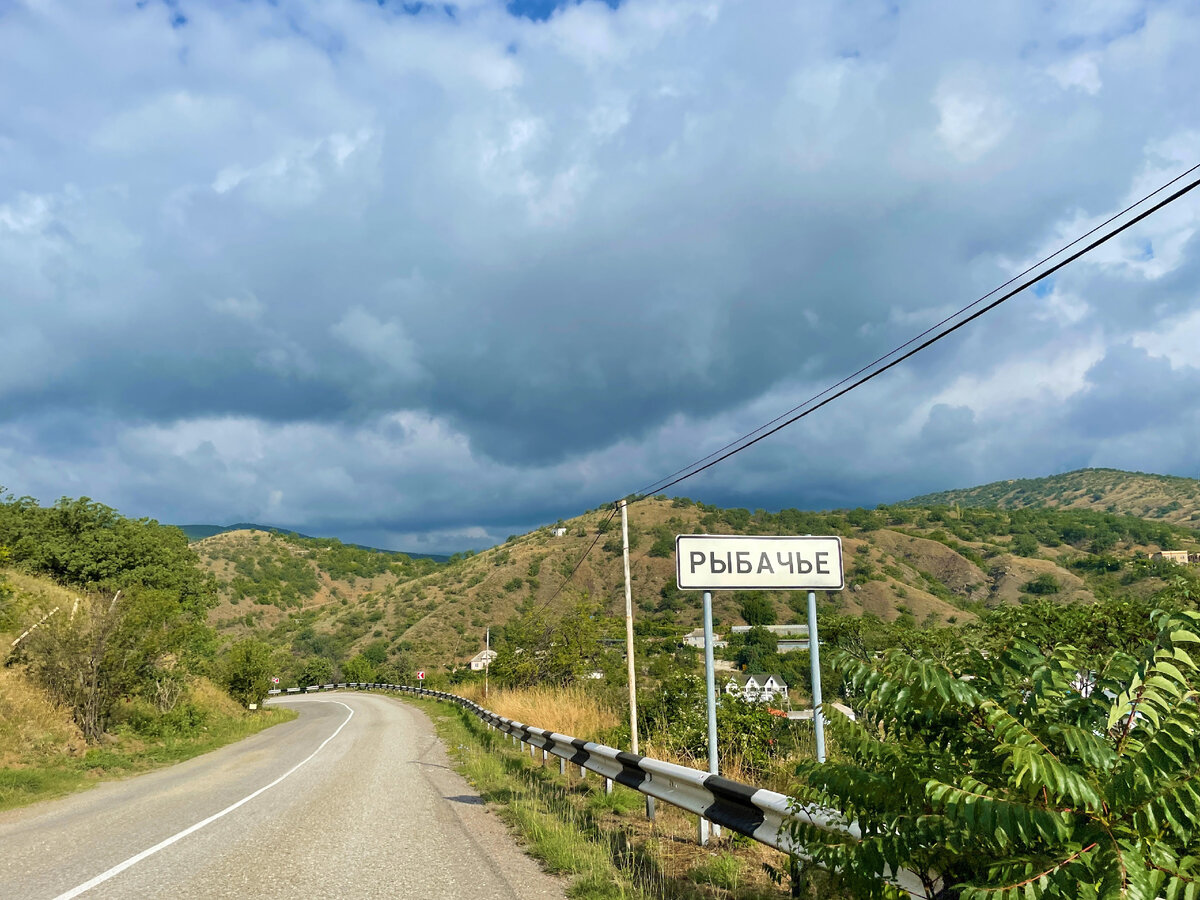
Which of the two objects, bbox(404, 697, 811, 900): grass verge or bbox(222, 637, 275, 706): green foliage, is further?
bbox(222, 637, 275, 706): green foliage

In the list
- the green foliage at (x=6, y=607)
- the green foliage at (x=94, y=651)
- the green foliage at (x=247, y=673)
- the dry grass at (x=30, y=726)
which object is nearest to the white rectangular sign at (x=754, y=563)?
the dry grass at (x=30, y=726)

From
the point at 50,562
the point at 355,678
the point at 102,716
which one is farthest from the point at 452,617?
the point at 102,716

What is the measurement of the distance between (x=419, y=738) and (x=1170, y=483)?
14581cm

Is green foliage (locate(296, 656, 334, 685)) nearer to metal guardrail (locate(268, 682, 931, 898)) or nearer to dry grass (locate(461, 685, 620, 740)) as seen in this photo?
dry grass (locate(461, 685, 620, 740))

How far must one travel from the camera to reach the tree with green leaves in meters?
2.26

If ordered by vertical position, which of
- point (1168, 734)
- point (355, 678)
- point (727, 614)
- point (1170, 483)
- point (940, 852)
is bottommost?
point (355, 678)

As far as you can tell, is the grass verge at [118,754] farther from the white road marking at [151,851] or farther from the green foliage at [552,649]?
the green foliage at [552,649]

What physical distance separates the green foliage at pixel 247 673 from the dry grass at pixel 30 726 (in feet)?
80.8

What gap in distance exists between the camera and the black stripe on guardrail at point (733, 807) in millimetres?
5367

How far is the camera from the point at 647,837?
7.64m

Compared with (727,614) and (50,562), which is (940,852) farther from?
(727,614)

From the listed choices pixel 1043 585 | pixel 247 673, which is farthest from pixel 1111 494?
pixel 247 673

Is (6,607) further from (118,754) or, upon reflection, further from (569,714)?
(569,714)

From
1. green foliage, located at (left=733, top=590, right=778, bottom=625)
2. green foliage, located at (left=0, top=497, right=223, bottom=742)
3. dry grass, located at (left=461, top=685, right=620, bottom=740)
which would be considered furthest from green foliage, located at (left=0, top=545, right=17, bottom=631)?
green foliage, located at (left=733, top=590, right=778, bottom=625)
